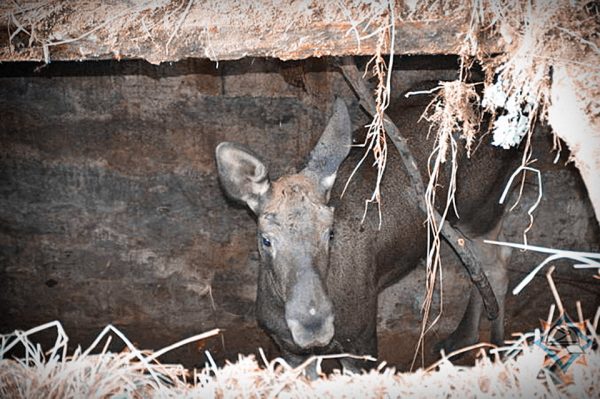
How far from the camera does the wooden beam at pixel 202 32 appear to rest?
2.89 meters

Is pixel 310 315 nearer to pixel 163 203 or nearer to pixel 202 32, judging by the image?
pixel 202 32

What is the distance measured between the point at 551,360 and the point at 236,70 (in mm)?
4019

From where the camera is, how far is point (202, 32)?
295 cm

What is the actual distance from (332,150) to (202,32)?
71.4 inches

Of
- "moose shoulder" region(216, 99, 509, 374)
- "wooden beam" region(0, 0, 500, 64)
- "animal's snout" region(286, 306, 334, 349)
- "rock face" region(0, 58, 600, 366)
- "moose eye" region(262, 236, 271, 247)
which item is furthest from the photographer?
"rock face" region(0, 58, 600, 366)

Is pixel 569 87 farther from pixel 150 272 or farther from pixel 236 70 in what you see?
pixel 150 272

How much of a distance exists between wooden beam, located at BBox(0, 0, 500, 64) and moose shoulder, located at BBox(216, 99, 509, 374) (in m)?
1.39

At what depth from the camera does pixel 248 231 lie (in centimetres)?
627

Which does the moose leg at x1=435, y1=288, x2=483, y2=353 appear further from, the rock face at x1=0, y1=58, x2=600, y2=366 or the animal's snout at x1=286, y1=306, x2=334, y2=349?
the animal's snout at x1=286, y1=306, x2=334, y2=349

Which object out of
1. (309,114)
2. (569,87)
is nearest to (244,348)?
(309,114)

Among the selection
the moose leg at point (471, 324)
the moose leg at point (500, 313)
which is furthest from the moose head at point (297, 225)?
the moose leg at point (500, 313)

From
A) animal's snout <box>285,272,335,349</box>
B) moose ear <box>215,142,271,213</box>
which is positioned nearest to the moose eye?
moose ear <box>215,142,271,213</box>

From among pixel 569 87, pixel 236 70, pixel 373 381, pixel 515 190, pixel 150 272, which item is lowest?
pixel 150 272

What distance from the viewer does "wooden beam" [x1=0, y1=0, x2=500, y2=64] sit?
2893 mm
